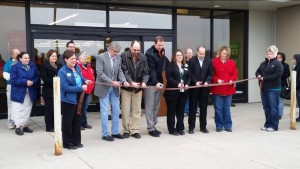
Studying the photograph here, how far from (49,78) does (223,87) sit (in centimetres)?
348

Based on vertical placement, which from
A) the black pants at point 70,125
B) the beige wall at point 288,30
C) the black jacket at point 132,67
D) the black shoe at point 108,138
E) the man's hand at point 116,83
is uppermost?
the beige wall at point 288,30

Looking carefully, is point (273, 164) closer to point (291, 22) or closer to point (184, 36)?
point (184, 36)

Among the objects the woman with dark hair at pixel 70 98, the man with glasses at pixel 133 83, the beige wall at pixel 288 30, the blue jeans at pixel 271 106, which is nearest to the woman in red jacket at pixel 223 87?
the blue jeans at pixel 271 106

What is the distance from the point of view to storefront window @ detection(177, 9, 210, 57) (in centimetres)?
1144

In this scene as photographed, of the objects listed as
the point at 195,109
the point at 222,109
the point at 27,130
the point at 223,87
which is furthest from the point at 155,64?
the point at 27,130

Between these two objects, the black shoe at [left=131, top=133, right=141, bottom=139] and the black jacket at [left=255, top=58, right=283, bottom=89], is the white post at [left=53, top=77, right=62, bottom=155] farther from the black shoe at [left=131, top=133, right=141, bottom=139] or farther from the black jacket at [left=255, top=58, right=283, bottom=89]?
the black jacket at [left=255, top=58, right=283, bottom=89]

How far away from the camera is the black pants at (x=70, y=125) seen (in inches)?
232

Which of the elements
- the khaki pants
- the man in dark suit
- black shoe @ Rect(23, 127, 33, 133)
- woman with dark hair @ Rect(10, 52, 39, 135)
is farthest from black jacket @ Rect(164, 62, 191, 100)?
black shoe @ Rect(23, 127, 33, 133)

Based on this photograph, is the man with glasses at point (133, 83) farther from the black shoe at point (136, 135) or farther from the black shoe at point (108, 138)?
the black shoe at point (108, 138)

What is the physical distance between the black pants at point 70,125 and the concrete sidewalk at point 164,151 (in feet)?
0.66

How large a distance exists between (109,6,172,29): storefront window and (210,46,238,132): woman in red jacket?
387cm

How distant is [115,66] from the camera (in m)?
6.65

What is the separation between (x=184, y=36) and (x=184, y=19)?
53cm

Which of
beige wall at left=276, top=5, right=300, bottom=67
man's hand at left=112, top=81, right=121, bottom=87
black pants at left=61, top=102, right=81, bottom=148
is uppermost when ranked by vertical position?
beige wall at left=276, top=5, right=300, bottom=67
